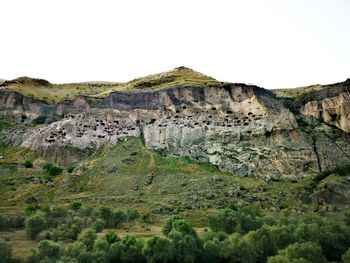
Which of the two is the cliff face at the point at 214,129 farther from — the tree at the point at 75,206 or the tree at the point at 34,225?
the tree at the point at 34,225

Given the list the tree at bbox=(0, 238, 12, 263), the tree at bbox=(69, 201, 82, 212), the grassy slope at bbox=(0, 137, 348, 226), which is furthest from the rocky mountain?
the tree at bbox=(0, 238, 12, 263)

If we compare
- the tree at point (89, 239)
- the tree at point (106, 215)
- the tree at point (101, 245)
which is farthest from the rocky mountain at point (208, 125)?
the tree at point (101, 245)

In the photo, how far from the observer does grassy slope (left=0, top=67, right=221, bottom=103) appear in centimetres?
12247

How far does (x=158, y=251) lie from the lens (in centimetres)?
4325

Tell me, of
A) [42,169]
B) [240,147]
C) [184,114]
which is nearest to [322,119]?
[240,147]

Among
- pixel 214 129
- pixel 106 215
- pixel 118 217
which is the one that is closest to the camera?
pixel 106 215

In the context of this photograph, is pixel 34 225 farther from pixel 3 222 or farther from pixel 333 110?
pixel 333 110

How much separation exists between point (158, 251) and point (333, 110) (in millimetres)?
72695

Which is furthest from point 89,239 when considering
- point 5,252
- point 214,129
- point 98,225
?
point 214,129

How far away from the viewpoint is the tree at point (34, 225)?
5412cm

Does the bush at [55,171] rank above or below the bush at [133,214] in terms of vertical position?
above

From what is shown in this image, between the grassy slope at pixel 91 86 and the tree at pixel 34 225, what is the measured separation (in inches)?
2726

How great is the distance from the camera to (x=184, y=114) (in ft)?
344

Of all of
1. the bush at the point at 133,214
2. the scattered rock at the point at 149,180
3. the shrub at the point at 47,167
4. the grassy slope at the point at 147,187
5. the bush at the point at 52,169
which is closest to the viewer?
the bush at the point at 133,214
